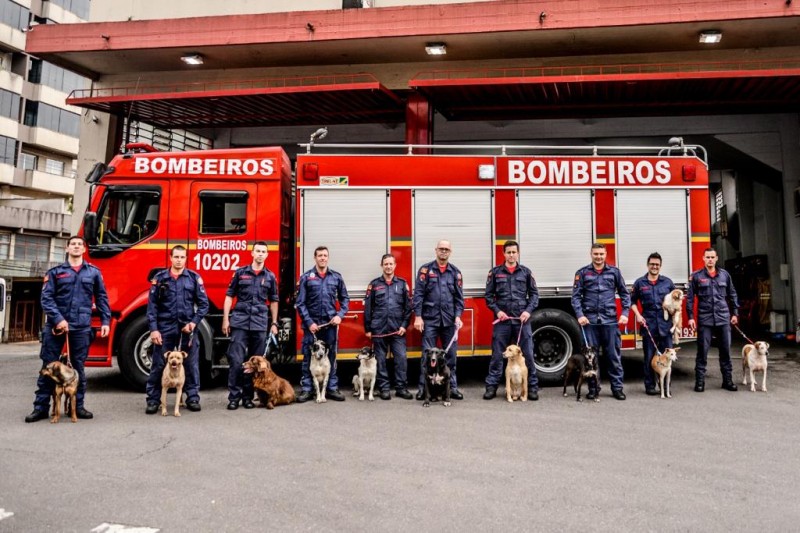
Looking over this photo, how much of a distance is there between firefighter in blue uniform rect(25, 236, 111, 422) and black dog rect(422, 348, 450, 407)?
3.53 m

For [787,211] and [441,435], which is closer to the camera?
[441,435]

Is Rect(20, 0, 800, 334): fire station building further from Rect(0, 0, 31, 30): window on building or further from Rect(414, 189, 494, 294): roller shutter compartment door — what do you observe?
Rect(0, 0, 31, 30): window on building

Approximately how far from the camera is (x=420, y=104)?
11508 mm

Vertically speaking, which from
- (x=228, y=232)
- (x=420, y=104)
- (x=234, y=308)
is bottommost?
(x=234, y=308)

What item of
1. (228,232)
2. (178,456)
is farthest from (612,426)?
(228,232)

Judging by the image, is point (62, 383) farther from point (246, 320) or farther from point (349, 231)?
point (349, 231)

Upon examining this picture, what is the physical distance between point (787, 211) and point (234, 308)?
494 inches

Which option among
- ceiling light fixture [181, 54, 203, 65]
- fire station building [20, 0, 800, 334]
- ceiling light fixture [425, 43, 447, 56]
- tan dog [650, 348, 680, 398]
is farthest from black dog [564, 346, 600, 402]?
ceiling light fixture [181, 54, 203, 65]

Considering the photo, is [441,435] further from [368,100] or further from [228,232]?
[368,100]

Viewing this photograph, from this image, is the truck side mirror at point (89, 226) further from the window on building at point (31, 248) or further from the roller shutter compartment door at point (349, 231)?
the window on building at point (31, 248)

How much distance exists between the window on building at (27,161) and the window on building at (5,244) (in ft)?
23.8

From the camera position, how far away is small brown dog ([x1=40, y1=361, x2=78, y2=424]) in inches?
213

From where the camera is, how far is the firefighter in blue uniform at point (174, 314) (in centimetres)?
597

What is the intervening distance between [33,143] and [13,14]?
26.0ft
